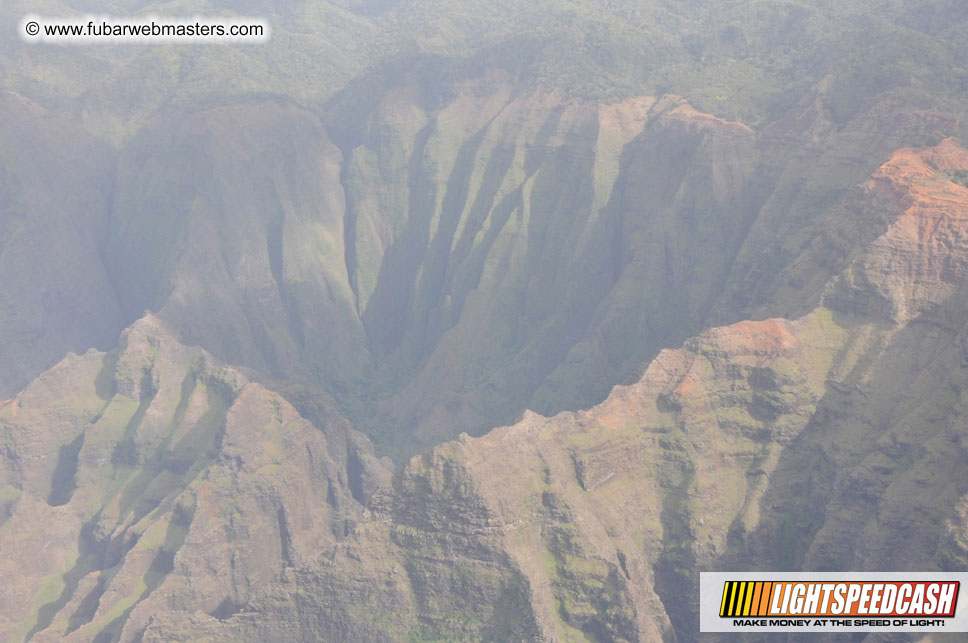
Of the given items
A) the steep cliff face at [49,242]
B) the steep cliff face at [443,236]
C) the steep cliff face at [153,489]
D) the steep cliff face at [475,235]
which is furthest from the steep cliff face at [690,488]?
the steep cliff face at [49,242]

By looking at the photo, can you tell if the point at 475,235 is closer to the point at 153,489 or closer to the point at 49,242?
the point at 153,489

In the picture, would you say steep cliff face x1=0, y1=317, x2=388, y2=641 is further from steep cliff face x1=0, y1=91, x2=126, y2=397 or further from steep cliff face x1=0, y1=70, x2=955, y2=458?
steep cliff face x1=0, y1=91, x2=126, y2=397

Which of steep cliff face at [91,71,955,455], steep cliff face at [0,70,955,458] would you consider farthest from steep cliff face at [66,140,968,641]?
steep cliff face at [0,70,955,458]

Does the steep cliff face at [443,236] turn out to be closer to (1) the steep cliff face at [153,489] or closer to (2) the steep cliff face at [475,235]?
(2) the steep cliff face at [475,235]

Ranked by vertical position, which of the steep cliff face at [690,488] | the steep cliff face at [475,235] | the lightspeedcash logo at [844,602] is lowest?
the lightspeedcash logo at [844,602]

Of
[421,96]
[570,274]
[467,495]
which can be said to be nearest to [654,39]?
[421,96]

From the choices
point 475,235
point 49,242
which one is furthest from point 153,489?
point 49,242
